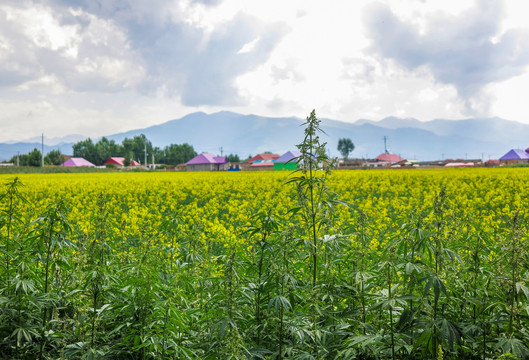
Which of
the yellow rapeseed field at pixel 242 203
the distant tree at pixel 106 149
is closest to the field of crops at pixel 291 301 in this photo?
the yellow rapeseed field at pixel 242 203

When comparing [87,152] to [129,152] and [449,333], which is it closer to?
[129,152]

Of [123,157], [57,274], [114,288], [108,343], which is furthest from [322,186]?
[123,157]

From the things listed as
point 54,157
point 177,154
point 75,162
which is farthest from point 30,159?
point 177,154

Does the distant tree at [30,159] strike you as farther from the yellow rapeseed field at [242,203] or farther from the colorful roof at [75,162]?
the yellow rapeseed field at [242,203]

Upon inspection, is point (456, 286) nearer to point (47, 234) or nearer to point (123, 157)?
point (47, 234)

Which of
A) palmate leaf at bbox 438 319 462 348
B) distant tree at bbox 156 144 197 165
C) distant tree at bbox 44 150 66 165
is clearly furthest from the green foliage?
distant tree at bbox 156 144 197 165

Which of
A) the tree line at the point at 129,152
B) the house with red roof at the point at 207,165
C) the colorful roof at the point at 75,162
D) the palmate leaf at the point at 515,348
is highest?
the tree line at the point at 129,152

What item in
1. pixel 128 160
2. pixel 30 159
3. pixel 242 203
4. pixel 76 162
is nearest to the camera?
pixel 242 203

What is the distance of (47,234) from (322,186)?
113 inches

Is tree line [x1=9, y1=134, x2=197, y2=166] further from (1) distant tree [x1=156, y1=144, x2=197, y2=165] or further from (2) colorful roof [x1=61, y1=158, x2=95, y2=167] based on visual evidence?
(2) colorful roof [x1=61, y1=158, x2=95, y2=167]

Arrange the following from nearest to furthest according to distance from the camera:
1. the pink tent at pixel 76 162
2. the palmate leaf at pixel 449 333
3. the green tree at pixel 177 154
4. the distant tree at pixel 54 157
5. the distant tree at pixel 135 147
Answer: the palmate leaf at pixel 449 333 < the distant tree at pixel 54 157 < the pink tent at pixel 76 162 < the green tree at pixel 177 154 < the distant tree at pixel 135 147

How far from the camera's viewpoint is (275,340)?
3.27 meters

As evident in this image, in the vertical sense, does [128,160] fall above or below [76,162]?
above

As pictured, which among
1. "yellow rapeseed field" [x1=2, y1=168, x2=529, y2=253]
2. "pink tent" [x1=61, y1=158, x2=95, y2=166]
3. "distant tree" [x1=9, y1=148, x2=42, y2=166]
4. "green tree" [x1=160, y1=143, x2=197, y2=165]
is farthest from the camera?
"green tree" [x1=160, y1=143, x2=197, y2=165]
